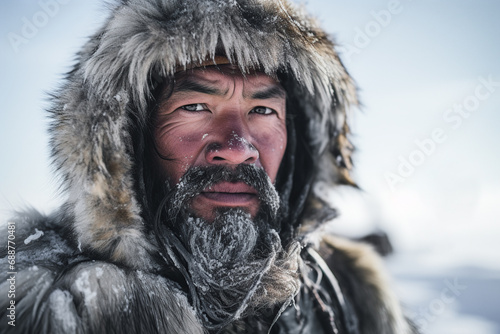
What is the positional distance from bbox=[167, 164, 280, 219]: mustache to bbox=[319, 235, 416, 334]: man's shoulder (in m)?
0.76

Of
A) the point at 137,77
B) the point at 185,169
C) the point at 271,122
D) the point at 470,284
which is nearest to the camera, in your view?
the point at 137,77

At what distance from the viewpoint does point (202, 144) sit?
147 cm

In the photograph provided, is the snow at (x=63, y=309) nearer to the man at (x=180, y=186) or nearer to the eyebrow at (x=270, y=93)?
the man at (x=180, y=186)

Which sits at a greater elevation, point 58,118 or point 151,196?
point 58,118

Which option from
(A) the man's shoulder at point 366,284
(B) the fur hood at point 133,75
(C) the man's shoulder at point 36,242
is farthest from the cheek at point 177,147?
(A) the man's shoulder at point 366,284

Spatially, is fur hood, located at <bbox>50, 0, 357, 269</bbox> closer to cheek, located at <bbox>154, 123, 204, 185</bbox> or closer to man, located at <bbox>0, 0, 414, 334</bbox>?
man, located at <bbox>0, 0, 414, 334</bbox>

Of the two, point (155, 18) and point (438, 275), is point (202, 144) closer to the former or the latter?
point (155, 18)

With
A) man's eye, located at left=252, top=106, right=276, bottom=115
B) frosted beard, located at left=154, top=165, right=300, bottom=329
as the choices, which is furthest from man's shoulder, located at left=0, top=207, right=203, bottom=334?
man's eye, located at left=252, top=106, right=276, bottom=115

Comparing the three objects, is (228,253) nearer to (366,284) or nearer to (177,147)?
(177,147)

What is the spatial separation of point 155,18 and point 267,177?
730 mm

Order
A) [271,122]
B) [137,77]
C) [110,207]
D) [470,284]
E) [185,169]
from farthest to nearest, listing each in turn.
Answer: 1. [470,284]
2. [271,122]
3. [185,169]
4. [137,77]
5. [110,207]

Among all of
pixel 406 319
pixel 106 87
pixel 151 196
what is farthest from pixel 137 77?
pixel 406 319

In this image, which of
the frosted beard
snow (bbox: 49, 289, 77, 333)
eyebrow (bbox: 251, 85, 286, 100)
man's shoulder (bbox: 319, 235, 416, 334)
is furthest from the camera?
man's shoulder (bbox: 319, 235, 416, 334)

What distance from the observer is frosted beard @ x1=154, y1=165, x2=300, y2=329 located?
51.0 inches
